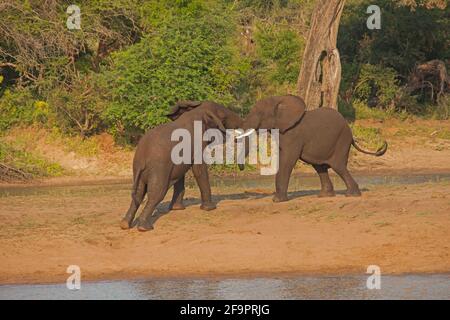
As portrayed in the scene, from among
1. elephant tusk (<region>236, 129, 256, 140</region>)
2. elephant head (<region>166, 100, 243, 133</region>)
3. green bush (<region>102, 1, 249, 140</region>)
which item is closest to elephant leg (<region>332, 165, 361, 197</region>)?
elephant tusk (<region>236, 129, 256, 140</region>)

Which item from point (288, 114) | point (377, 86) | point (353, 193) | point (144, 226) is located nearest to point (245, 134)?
point (288, 114)

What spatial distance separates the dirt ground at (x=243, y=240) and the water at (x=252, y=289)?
276mm

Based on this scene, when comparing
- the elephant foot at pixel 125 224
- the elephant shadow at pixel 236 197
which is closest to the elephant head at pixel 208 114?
the elephant shadow at pixel 236 197

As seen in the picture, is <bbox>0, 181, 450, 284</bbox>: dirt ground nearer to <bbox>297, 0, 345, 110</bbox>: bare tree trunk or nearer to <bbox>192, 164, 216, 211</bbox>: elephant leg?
<bbox>192, 164, 216, 211</bbox>: elephant leg

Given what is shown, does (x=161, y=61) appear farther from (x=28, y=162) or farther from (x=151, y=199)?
(x=151, y=199)

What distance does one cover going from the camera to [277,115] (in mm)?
13445

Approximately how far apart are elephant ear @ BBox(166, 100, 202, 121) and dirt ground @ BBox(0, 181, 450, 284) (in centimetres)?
124

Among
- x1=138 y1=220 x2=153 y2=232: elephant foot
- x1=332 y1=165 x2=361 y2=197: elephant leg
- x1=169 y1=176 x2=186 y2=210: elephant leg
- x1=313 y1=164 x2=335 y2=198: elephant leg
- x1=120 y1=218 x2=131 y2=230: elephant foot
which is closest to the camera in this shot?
x1=138 y1=220 x2=153 y2=232: elephant foot

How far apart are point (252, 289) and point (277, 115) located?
14.2 ft

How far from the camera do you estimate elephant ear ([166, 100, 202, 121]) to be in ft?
42.5

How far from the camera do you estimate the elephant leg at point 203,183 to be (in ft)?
41.3

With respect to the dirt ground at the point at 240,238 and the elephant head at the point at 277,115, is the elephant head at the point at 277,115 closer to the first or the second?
the elephant head at the point at 277,115

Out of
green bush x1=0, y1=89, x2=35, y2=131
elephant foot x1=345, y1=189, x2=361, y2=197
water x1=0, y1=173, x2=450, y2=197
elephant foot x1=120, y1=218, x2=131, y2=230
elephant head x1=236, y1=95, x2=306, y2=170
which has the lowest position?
water x1=0, y1=173, x2=450, y2=197

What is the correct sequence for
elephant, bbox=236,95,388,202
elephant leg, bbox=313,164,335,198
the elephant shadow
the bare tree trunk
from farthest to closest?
the bare tree trunk → elephant leg, bbox=313,164,335,198 → elephant, bbox=236,95,388,202 → the elephant shadow
